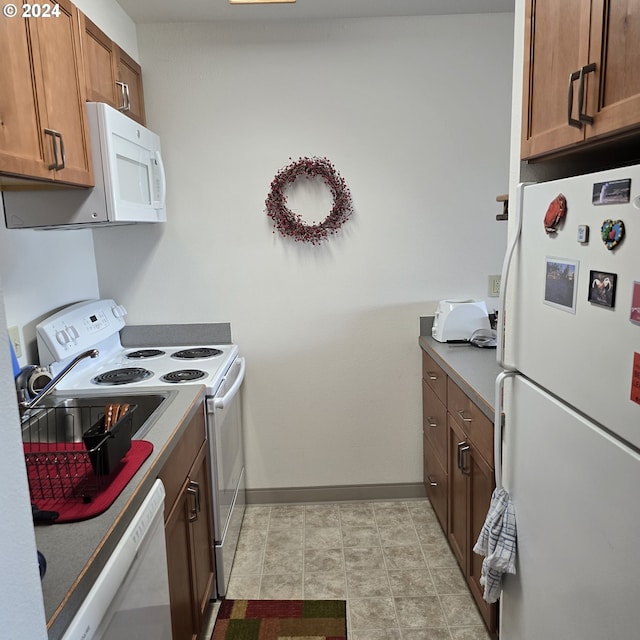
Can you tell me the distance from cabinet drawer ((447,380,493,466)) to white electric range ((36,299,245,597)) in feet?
3.11

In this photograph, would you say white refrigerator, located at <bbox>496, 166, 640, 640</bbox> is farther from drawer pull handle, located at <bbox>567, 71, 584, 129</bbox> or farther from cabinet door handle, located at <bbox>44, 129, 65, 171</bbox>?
cabinet door handle, located at <bbox>44, 129, 65, 171</bbox>

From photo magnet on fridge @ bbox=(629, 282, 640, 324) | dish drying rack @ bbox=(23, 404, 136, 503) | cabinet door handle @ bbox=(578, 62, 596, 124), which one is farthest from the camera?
dish drying rack @ bbox=(23, 404, 136, 503)

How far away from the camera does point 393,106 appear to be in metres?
2.87

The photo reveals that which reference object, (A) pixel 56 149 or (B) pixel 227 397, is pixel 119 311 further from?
(A) pixel 56 149

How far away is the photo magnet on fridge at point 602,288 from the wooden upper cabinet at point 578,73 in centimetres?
29

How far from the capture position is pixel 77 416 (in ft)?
A: 6.43

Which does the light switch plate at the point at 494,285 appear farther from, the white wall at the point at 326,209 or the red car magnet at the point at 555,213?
the red car magnet at the point at 555,213

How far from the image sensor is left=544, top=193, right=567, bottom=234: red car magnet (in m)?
1.31

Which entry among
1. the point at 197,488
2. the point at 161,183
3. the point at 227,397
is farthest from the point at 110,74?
the point at 197,488

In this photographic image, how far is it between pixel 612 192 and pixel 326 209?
1.92 meters

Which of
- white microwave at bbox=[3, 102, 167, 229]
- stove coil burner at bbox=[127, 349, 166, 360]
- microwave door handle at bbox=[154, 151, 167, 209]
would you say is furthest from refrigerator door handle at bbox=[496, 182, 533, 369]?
stove coil burner at bbox=[127, 349, 166, 360]

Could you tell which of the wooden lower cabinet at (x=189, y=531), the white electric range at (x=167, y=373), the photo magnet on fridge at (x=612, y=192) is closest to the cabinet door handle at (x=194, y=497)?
the wooden lower cabinet at (x=189, y=531)

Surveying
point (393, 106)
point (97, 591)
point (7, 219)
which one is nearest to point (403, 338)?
point (393, 106)

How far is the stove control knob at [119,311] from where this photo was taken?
111 inches
